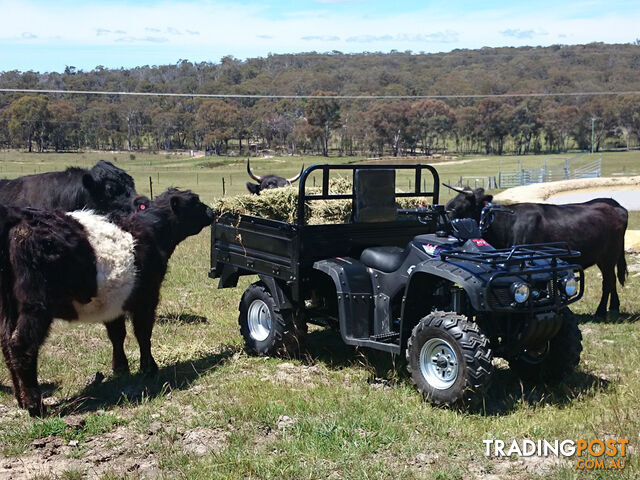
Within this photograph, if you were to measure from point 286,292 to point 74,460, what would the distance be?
3.07 m

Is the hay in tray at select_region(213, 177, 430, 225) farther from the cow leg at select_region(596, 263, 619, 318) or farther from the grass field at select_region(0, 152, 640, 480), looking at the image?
the cow leg at select_region(596, 263, 619, 318)

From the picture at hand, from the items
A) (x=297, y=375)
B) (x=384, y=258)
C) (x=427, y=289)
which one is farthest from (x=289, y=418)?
(x=384, y=258)

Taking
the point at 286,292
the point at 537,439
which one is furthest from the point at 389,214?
the point at 537,439

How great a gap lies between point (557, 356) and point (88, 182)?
8046mm

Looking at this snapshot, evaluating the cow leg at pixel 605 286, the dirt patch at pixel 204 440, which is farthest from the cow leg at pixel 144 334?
the cow leg at pixel 605 286

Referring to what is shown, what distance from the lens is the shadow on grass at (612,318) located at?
1005cm

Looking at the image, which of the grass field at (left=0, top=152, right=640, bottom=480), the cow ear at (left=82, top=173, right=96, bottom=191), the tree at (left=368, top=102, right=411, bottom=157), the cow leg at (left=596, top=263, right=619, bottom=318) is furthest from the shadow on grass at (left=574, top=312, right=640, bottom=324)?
the tree at (left=368, top=102, right=411, bottom=157)

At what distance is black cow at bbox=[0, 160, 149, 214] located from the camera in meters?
11.3

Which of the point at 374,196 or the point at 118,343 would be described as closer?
the point at 118,343

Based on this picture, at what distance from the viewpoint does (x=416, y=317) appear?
6.63 m

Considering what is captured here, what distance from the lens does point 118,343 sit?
24.7 feet

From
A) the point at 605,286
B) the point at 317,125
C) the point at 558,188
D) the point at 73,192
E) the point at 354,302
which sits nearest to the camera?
the point at 354,302

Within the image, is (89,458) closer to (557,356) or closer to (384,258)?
(384,258)

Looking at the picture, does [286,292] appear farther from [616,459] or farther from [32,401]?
[616,459]
